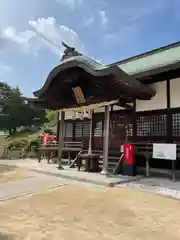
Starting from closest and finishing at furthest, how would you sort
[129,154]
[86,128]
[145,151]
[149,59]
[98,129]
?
1. [129,154]
2. [145,151]
3. [149,59]
4. [98,129]
5. [86,128]

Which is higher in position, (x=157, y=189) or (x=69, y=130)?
(x=69, y=130)

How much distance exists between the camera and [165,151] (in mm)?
8289

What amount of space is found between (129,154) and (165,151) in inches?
53.0

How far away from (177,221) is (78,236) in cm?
181

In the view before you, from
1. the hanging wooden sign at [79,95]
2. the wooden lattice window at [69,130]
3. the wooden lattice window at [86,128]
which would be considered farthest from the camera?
the wooden lattice window at [69,130]

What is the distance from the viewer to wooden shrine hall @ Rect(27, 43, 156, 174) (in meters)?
8.45

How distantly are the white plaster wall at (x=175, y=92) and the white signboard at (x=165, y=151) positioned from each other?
1797mm

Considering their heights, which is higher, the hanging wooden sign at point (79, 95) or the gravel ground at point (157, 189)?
the hanging wooden sign at point (79, 95)

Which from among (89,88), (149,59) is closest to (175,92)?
(149,59)

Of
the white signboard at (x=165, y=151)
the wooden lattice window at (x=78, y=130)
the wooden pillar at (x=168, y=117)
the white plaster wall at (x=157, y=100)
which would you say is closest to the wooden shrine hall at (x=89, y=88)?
the white plaster wall at (x=157, y=100)

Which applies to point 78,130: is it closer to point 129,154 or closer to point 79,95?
point 79,95

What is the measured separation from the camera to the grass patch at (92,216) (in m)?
3.94

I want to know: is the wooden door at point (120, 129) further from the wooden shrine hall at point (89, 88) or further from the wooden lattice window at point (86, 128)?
the wooden lattice window at point (86, 128)

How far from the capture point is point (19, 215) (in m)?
4.84
